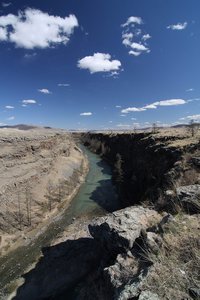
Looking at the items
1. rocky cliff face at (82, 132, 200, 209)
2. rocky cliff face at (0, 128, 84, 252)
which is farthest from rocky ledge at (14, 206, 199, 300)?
rocky cliff face at (0, 128, 84, 252)

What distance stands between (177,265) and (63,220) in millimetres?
24079

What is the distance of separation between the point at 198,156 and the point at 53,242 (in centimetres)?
1548

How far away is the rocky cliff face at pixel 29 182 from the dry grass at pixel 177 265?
65.8ft

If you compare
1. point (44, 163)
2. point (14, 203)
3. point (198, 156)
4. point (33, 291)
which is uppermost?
point (198, 156)

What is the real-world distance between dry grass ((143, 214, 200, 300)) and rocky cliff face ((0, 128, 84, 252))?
790 inches

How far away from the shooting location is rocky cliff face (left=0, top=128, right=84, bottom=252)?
27.5m

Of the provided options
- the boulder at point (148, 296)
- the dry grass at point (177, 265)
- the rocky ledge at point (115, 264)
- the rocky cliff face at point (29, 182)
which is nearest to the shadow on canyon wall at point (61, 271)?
the rocky ledge at point (115, 264)

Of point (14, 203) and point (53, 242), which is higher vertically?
point (14, 203)

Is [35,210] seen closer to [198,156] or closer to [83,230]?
[83,230]

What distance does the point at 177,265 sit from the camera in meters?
6.84

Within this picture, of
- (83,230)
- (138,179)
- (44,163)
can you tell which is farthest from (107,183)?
(83,230)

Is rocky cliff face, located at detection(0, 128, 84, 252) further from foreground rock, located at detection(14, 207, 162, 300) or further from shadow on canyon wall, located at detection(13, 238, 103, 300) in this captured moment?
foreground rock, located at detection(14, 207, 162, 300)

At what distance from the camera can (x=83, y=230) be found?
24844 millimetres

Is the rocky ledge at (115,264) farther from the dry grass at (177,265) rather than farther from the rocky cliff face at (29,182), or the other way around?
the rocky cliff face at (29,182)
